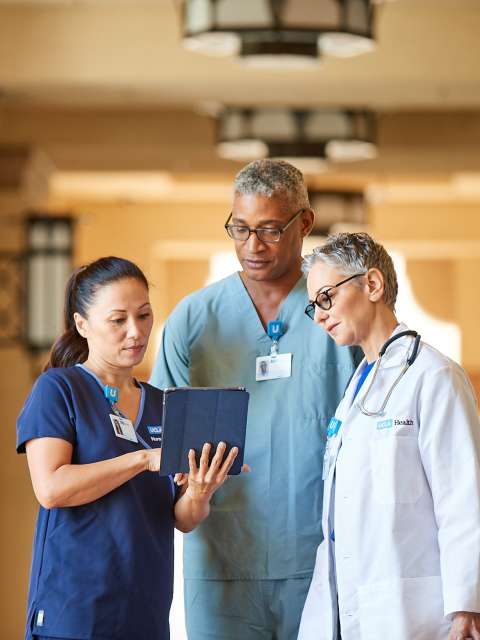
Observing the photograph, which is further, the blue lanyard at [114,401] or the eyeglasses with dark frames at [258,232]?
the eyeglasses with dark frames at [258,232]

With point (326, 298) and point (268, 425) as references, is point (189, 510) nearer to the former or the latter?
point (268, 425)

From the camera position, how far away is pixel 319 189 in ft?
30.9

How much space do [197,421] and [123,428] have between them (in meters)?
0.19

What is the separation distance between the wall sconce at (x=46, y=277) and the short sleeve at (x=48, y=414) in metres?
5.56

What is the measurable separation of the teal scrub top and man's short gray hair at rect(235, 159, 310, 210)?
224mm

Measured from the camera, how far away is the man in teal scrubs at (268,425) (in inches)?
113

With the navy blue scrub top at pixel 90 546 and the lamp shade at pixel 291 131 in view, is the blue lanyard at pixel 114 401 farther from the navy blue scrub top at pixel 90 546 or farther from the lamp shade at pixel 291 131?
the lamp shade at pixel 291 131

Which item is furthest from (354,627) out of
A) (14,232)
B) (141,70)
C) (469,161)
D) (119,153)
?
(469,161)

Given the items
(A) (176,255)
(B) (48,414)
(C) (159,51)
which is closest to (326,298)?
(B) (48,414)

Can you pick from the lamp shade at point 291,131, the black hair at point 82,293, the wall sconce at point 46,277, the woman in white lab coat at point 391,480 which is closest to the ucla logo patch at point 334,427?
the woman in white lab coat at point 391,480

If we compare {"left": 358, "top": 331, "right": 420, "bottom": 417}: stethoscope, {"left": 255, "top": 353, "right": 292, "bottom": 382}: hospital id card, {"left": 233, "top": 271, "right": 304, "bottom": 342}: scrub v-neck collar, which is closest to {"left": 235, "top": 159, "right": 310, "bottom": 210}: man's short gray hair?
{"left": 233, "top": 271, "right": 304, "bottom": 342}: scrub v-neck collar

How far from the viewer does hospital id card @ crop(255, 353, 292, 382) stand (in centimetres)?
294

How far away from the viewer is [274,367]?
2949 millimetres

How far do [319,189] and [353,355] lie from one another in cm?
Answer: 653
